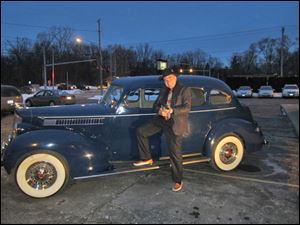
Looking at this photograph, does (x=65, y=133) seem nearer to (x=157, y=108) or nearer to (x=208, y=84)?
(x=157, y=108)

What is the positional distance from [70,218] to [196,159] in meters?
2.57

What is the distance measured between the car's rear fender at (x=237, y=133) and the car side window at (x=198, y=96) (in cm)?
47

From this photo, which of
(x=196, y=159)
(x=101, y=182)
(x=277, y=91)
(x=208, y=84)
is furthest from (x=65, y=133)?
(x=277, y=91)

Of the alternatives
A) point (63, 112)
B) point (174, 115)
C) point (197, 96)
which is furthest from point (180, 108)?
point (63, 112)

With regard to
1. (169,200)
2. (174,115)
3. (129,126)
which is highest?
(174,115)

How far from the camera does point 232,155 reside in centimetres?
660

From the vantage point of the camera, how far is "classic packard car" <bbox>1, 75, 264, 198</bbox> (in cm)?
516

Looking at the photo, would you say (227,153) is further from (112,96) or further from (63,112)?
(63,112)

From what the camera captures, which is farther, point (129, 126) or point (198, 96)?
point (198, 96)

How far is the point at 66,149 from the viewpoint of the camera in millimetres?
5277

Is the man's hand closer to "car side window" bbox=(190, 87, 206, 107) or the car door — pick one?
the car door

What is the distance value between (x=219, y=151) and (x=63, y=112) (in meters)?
2.72

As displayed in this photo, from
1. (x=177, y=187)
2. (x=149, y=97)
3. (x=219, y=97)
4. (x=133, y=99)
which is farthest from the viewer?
(x=219, y=97)

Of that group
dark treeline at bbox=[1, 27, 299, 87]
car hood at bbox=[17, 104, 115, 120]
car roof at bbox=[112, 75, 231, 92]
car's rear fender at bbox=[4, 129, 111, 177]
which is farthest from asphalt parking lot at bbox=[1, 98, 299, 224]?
dark treeline at bbox=[1, 27, 299, 87]
